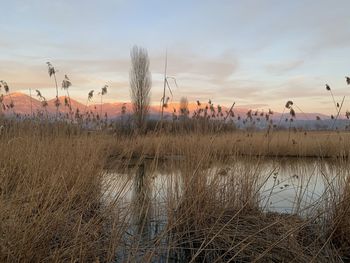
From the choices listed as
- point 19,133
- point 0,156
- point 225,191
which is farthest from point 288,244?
point 19,133

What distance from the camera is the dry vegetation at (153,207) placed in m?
2.70

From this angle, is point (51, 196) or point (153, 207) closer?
point (51, 196)

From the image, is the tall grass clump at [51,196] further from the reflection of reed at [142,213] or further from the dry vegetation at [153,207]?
the reflection of reed at [142,213]

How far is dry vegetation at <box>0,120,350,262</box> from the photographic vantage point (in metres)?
2.70

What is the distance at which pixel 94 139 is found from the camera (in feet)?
19.9

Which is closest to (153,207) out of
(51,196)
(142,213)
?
(142,213)

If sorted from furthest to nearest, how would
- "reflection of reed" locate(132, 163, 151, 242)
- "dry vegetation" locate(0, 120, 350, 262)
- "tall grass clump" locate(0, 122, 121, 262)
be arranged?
"reflection of reed" locate(132, 163, 151, 242)
"dry vegetation" locate(0, 120, 350, 262)
"tall grass clump" locate(0, 122, 121, 262)

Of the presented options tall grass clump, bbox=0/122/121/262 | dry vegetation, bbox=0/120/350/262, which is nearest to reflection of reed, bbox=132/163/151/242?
dry vegetation, bbox=0/120/350/262

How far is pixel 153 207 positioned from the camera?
4.28 m

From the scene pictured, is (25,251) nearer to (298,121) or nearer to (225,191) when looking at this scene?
(225,191)

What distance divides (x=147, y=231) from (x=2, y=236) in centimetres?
179

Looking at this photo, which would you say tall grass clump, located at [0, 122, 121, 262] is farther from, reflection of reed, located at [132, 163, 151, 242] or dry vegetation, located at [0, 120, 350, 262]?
reflection of reed, located at [132, 163, 151, 242]

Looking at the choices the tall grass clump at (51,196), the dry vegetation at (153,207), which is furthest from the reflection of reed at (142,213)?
the tall grass clump at (51,196)

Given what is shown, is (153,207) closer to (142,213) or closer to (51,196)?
(142,213)
